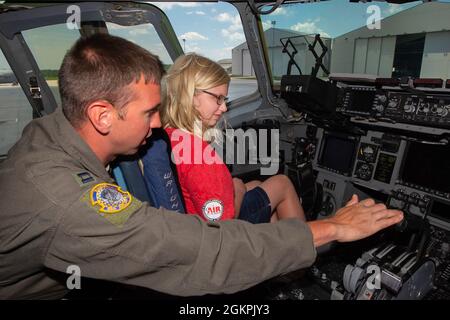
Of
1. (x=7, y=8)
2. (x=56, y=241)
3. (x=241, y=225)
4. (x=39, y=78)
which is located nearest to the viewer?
(x=56, y=241)

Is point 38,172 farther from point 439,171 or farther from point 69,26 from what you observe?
point 439,171

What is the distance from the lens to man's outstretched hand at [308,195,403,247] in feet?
2.85

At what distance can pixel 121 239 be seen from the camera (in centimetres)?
72

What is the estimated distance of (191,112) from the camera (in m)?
1.46

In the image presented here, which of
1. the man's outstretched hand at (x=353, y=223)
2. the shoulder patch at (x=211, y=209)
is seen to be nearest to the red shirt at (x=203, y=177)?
the shoulder patch at (x=211, y=209)

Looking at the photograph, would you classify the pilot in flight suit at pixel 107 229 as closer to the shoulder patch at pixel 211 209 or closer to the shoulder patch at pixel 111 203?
the shoulder patch at pixel 111 203

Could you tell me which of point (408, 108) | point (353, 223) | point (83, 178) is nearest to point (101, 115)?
point (83, 178)

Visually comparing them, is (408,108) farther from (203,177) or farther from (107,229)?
(107,229)

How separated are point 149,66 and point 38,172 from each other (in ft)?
1.48

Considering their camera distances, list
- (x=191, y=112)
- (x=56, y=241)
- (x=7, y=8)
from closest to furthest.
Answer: (x=56, y=241) → (x=191, y=112) → (x=7, y=8)

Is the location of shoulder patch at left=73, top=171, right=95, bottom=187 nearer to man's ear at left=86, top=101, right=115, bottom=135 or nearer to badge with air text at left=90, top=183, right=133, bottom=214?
badge with air text at left=90, top=183, right=133, bottom=214

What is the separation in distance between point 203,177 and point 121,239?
66 cm
